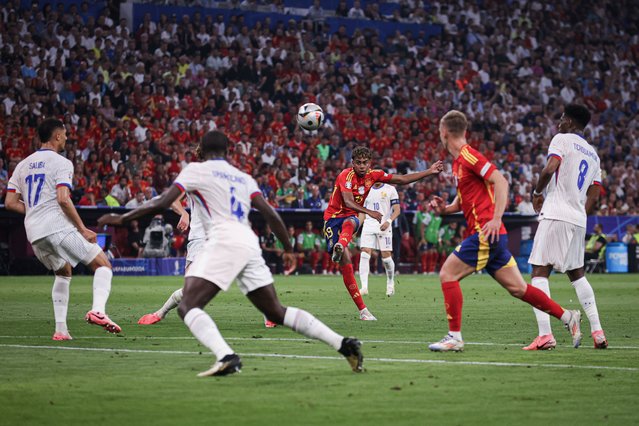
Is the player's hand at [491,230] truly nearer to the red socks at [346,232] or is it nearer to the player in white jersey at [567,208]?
the player in white jersey at [567,208]

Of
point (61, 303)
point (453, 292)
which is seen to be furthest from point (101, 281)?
point (453, 292)

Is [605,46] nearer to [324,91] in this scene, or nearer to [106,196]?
[324,91]

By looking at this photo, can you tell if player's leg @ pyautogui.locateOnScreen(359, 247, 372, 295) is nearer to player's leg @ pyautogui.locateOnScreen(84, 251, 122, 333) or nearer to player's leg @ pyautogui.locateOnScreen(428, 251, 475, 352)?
player's leg @ pyautogui.locateOnScreen(84, 251, 122, 333)

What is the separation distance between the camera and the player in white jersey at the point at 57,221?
11.9 meters

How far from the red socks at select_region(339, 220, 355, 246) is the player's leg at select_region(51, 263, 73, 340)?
15.9 ft

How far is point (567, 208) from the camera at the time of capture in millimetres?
11602

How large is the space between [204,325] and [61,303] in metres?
4.30

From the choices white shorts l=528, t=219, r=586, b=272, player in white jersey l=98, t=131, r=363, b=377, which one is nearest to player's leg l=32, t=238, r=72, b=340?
player in white jersey l=98, t=131, r=363, b=377

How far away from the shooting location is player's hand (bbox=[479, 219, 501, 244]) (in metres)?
10.3

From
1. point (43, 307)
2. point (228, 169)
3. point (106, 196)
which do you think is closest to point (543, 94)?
point (106, 196)

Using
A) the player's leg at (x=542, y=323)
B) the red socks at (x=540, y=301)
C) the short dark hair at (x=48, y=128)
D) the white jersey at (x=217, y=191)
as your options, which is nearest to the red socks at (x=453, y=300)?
the red socks at (x=540, y=301)

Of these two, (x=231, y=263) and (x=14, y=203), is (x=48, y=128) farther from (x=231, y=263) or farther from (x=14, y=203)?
(x=231, y=263)

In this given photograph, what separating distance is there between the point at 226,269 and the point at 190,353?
2.26 meters

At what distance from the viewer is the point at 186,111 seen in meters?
34.0
